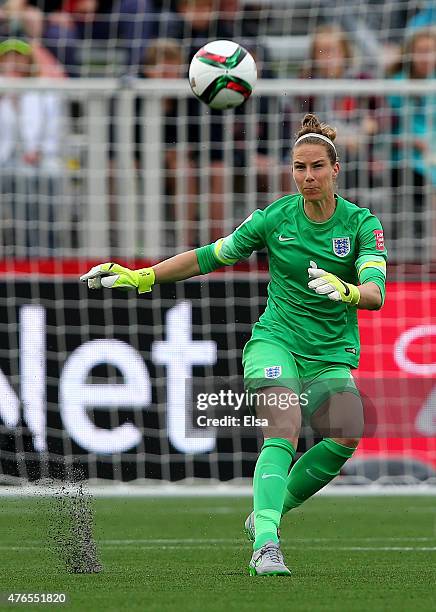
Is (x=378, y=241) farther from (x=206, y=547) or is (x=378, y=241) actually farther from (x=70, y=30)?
(x=70, y=30)

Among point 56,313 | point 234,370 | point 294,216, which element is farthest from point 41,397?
point 294,216

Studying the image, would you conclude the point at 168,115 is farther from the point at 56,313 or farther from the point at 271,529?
the point at 271,529

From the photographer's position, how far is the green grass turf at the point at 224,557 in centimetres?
565

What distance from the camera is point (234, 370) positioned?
457 inches

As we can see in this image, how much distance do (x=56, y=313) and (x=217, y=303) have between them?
1328 mm

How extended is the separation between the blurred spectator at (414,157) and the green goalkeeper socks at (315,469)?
5.30 m

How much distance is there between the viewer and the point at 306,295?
707 cm

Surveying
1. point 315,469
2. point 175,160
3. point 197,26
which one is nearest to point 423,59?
point 197,26

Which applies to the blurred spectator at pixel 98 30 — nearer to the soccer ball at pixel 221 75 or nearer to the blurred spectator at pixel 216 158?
the blurred spectator at pixel 216 158

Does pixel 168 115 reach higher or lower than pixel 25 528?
higher

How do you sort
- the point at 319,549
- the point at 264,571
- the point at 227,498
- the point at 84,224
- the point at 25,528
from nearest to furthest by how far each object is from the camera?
the point at 264,571, the point at 319,549, the point at 25,528, the point at 227,498, the point at 84,224

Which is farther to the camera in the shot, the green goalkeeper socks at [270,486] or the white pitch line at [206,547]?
the white pitch line at [206,547]

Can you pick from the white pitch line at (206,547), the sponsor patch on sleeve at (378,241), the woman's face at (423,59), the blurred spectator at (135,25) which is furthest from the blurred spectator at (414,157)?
the sponsor patch on sleeve at (378,241)

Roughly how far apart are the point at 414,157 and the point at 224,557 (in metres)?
5.77
